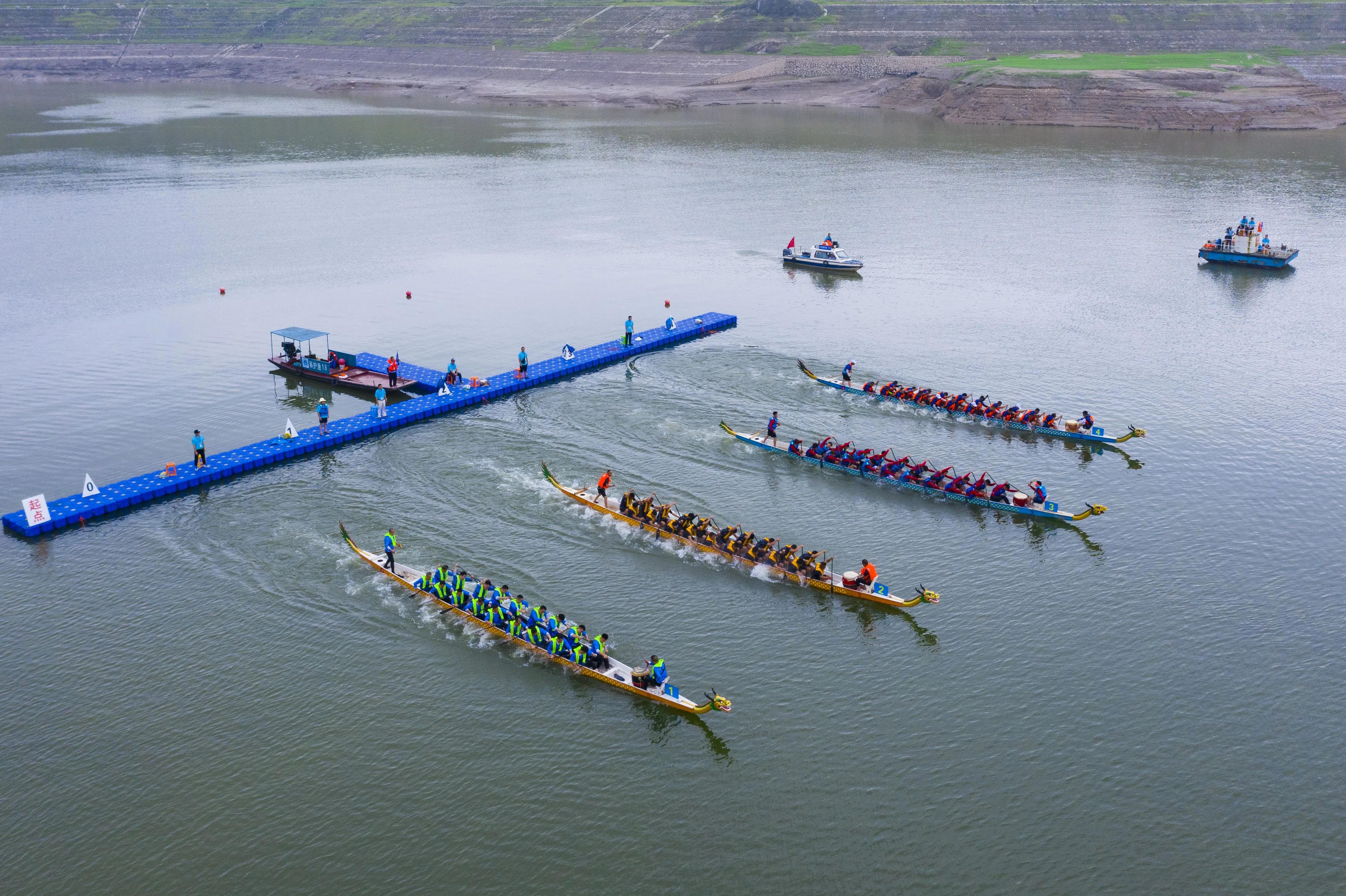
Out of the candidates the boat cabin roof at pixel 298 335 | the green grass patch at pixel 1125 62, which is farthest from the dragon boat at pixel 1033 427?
the green grass patch at pixel 1125 62

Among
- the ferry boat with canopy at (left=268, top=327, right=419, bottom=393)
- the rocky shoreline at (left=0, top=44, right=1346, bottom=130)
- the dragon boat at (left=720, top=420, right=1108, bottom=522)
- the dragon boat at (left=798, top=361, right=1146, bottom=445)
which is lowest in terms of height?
the dragon boat at (left=720, top=420, right=1108, bottom=522)

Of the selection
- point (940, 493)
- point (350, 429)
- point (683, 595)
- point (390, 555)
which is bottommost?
point (683, 595)

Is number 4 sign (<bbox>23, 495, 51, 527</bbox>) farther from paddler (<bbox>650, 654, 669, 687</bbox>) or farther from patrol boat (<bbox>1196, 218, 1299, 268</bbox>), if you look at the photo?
patrol boat (<bbox>1196, 218, 1299, 268</bbox>)

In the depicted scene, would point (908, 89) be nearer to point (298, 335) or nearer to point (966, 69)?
point (966, 69)

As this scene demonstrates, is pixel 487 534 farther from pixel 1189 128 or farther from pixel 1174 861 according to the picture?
pixel 1189 128

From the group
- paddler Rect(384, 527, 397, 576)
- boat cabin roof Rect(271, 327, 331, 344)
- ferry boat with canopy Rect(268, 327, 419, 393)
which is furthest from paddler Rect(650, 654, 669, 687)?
boat cabin roof Rect(271, 327, 331, 344)

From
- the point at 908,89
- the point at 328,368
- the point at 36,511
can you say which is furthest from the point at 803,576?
the point at 908,89

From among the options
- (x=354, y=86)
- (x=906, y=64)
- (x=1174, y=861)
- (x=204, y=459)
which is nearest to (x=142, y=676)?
(x=204, y=459)
